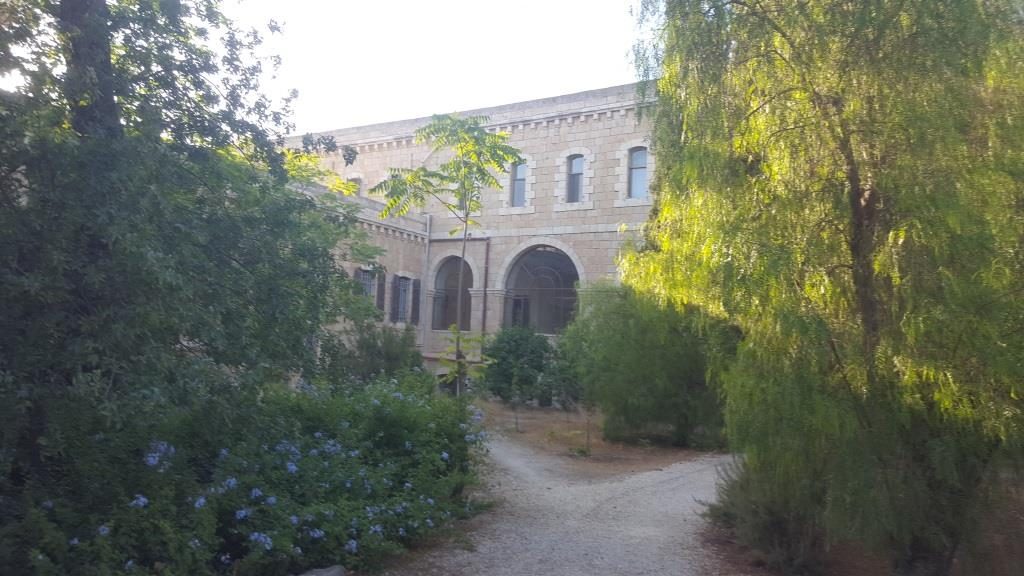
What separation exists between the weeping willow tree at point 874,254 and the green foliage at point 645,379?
25.6ft

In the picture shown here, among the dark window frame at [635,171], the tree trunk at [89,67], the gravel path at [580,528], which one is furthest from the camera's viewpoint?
the dark window frame at [635,171]

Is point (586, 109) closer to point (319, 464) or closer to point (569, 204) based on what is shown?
point (569, 204)

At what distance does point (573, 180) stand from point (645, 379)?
1282cm

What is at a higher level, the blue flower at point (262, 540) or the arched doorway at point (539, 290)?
the arched doorway at point (539, 290)

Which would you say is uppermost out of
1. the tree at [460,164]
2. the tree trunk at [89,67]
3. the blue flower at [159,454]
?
the tree at [460,164]

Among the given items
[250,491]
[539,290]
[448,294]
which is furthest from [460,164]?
[448,294]

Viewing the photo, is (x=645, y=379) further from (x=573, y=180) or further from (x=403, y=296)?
(x=403, y=296)

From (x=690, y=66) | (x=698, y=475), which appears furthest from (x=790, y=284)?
(x=698, y=475)

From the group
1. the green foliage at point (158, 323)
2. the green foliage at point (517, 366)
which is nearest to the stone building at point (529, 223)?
the green foliage at point (517, 366)

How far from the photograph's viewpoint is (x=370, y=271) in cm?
860

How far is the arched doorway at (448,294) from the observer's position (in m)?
29.5

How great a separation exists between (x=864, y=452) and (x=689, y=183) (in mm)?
2417

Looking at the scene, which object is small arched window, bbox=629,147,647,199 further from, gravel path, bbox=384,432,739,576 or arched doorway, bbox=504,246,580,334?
gravel path, bbox=384,432,739,576

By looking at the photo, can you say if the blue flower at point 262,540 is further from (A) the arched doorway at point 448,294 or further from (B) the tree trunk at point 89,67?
(A) the arched doorway at point 448,294
